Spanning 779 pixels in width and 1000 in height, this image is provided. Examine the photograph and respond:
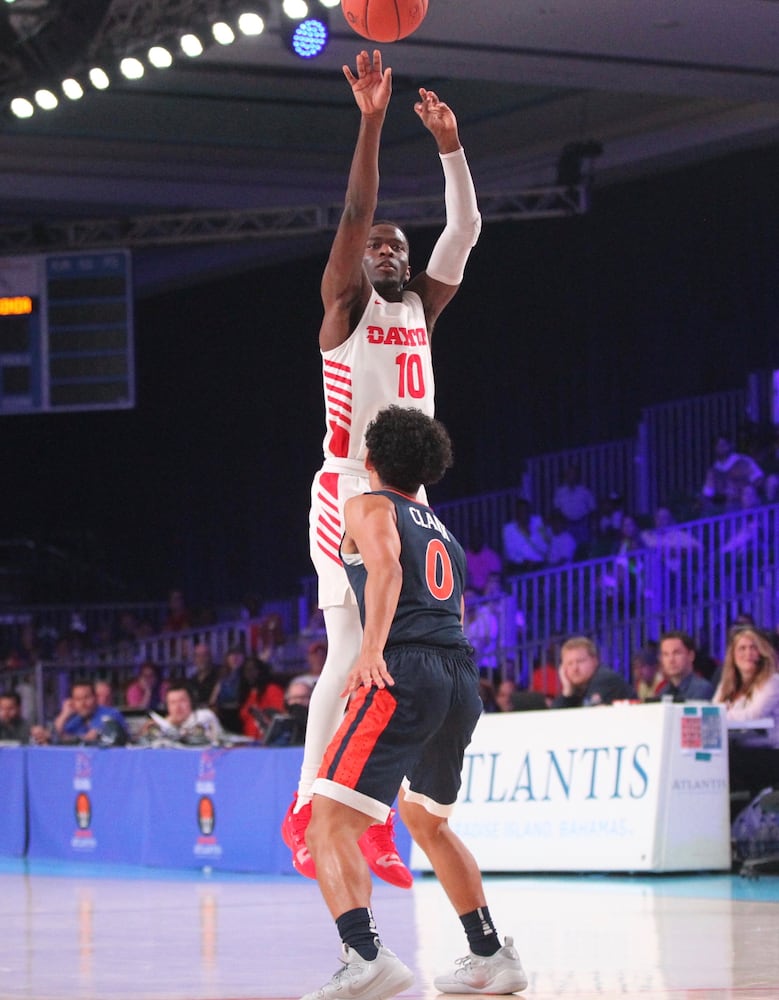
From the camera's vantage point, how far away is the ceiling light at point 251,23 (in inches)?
513

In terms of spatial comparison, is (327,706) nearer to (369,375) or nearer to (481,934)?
(481,934)

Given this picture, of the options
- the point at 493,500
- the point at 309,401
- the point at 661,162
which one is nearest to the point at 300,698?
the point at 493,500

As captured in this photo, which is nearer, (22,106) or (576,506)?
(22,106)

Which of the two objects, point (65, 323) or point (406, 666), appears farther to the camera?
point (65, 323)

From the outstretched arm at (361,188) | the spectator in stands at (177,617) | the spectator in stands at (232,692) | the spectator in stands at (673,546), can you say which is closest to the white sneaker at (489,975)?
the outstretched arm at (361,188)

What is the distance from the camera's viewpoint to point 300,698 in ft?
43.7

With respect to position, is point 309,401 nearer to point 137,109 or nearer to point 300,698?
point 137,109

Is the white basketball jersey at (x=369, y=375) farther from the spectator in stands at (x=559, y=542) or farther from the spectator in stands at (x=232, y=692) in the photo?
the spectator in stands at (x=559, y=542)

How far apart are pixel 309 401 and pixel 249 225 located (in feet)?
11.1

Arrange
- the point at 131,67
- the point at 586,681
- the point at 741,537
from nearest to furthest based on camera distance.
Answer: the point at 586,681
the point at 131,67
the point at 741,537

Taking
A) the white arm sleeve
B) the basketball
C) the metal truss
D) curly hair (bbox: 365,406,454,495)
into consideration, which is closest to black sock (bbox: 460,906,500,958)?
curly hair (bbox: 365,406,454,495)

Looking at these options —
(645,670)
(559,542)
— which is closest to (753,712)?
(645,670)

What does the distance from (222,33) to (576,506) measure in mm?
7571

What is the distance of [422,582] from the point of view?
17.4ft
